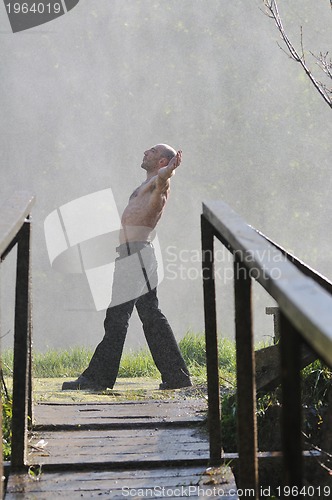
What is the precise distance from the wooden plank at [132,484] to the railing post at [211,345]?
11 cm

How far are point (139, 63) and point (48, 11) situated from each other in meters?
1.75

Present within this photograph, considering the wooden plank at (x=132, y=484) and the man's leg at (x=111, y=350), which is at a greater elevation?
the man's leg at (x=111, y=350)

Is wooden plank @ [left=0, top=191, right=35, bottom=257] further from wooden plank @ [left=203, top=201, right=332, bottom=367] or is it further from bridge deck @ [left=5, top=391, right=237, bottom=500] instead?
bridge deck @ [left=5, top=391, right=237, bottom=500]

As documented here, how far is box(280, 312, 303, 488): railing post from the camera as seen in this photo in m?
1.53

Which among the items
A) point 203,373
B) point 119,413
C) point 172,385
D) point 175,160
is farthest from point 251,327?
point 203,373

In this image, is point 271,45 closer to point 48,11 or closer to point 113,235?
point 48,11

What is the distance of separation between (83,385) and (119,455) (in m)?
1.94

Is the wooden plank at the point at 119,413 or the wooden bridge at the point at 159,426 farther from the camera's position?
the wooden plank at the point at 119,413

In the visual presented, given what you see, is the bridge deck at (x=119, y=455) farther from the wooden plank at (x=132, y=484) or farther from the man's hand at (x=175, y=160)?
the man's hand at (x=175, y=160)

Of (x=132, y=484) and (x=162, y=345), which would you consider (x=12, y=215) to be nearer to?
(x=132, y=484)

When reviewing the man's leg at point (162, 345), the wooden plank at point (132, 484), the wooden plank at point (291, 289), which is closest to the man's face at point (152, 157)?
the man's leg at point (162, 345)

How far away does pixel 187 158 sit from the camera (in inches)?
505

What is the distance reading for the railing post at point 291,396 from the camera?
5.03 feet

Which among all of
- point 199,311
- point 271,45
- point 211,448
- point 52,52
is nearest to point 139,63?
point 52,52
